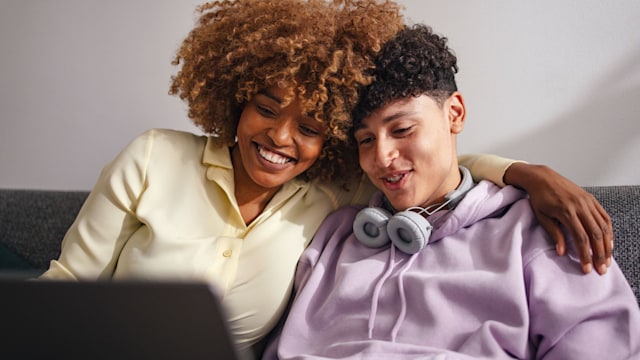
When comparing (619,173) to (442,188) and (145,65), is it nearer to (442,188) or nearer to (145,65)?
(442,188)

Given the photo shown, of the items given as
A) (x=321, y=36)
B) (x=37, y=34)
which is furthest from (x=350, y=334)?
(x=37, y=34)

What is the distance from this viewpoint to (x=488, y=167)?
55.2 inches

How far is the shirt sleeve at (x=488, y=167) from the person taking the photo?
1356 mm

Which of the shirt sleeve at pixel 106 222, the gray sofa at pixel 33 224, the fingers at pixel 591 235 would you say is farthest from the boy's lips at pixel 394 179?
the gray sofa at pixel 33 224

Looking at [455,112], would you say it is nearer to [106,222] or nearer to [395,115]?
[395,115]

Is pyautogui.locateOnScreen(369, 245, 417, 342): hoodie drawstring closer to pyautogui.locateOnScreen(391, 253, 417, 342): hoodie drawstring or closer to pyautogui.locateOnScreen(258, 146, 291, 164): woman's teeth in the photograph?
pyautogui.locateOnScreen(391, 253, 417, 342): hoodie drawstring

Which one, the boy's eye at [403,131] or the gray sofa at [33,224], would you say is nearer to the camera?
the boy's eye at [403,131]

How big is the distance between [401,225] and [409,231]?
2cm

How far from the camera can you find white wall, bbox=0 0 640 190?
174 cm

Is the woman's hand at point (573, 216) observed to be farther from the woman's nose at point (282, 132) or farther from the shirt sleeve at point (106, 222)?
the shirt sleeve at point (106, 222)

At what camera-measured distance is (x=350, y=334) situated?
4.11ft

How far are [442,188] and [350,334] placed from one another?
41 centimetres

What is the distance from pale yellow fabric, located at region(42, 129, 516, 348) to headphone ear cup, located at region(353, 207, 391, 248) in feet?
0.51

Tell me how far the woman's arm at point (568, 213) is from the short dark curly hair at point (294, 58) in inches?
17.1
